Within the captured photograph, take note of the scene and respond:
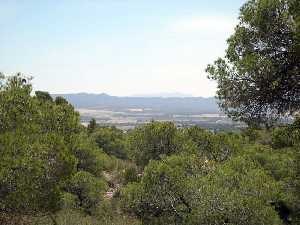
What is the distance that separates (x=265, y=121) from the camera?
1470 cm

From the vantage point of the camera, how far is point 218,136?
111 feet

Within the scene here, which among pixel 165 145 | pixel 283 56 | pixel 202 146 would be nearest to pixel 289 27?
pixel 283 56

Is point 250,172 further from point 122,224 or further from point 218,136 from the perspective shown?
point 218,136

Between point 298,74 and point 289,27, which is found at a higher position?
point 289,27

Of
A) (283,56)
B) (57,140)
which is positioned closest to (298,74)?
(283,56)

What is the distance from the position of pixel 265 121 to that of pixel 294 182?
738cm

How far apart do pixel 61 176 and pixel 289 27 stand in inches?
423

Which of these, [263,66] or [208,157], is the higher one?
[263,66]

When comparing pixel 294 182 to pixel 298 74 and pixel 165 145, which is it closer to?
pixel 298 74

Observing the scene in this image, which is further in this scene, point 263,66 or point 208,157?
point 208,157

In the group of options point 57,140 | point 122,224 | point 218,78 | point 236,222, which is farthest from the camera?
point 122,224

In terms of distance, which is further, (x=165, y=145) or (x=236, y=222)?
(x=165, y=145)

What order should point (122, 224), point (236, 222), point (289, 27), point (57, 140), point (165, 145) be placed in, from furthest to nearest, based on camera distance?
point (165, 145), point (122, 224), point (236, 222), point (57, 140), point (289, 27)

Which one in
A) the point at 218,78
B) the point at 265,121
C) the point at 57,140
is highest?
the point at 218,78
